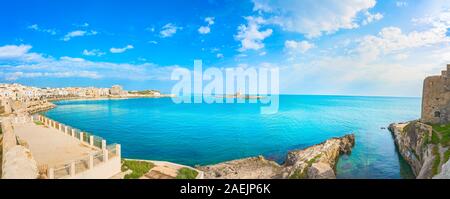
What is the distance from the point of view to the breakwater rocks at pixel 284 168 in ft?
44.4

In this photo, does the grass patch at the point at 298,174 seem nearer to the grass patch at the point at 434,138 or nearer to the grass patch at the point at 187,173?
the grass patch at the point at 187,173

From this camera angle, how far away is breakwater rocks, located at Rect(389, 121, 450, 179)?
11.2 metres

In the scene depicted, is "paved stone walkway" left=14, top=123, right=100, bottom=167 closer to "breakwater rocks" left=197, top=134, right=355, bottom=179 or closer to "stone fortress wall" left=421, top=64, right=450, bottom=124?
"breakwater rocks" left=197, top=134, right=355, bottom=179

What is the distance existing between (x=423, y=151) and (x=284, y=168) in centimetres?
902

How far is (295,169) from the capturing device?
14578 mm

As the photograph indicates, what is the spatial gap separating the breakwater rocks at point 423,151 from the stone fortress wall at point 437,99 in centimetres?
172

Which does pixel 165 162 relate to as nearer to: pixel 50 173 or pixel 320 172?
pixel 50 173

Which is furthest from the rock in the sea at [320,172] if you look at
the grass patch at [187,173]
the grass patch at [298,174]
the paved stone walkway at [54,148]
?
the paved stone walkway at [54,148]

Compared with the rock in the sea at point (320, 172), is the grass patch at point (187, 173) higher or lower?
higher
